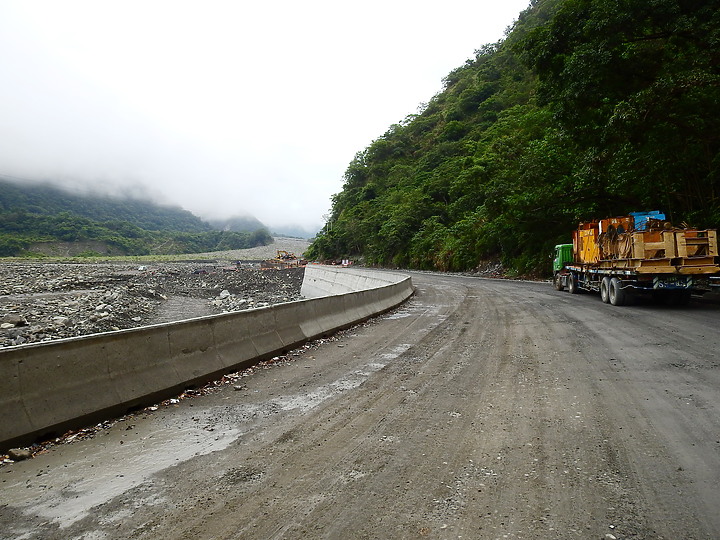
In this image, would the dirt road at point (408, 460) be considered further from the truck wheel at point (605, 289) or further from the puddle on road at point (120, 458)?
the truck wheel at point (605, 289)

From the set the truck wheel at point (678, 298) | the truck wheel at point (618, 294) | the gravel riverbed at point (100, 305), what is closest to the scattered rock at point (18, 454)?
the gravel riverbed at point (100, 305)

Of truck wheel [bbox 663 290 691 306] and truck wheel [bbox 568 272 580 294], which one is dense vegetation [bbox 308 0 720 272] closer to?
truck wheel [bbox 663 290 691 306]

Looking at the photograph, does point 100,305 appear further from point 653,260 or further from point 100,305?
point 653,260

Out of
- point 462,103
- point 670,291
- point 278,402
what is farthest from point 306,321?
point 462,103

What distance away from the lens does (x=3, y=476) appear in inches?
150

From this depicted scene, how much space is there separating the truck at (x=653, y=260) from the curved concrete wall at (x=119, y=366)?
36.5 feet

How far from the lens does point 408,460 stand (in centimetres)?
392

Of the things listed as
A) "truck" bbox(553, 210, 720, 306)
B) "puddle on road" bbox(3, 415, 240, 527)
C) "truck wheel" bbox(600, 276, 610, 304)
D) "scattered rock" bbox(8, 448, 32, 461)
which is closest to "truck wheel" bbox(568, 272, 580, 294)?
"truck" bbox(553, 210, 720, 306)

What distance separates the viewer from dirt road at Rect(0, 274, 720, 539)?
9.82 ft

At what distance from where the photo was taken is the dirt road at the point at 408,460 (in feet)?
9.82

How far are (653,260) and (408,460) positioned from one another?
13.0 meters

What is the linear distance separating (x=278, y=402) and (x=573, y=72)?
1652cm

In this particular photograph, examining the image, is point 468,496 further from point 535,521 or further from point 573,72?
point 573,72

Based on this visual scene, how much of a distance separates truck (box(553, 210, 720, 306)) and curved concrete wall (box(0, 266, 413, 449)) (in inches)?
437
